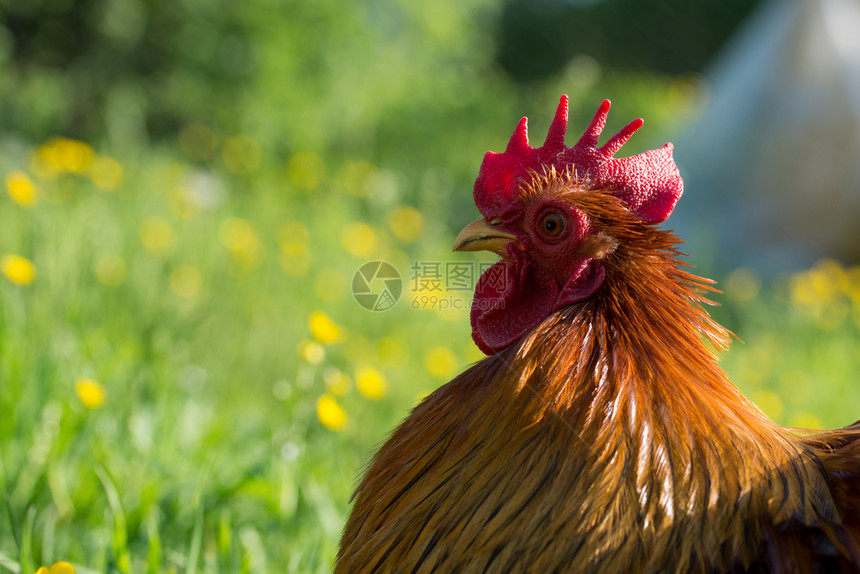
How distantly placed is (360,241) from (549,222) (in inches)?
130

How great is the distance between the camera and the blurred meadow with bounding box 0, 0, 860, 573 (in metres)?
2.26

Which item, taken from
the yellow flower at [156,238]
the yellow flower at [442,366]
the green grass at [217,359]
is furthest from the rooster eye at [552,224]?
the yellow flower at [156,238]

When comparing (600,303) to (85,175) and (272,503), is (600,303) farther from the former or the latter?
(85,175)

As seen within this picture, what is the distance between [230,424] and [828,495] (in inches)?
88.0

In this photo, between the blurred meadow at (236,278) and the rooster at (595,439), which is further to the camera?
the blurred meadow at (236,278)

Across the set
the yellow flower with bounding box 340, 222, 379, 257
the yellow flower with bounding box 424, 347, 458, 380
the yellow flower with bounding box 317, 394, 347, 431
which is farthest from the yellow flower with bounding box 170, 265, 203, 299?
the yellow flower with bounding box 317, 394, 347, 431

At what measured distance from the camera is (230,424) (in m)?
2.88

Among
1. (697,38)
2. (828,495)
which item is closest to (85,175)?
(828,495)

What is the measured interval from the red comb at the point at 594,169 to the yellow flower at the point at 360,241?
9.68 ft

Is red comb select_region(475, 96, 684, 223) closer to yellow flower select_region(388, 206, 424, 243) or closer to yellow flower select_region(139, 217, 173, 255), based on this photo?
yellow flower select_region(139, 217, 173, 255)

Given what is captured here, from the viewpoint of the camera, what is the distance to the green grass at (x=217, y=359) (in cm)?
216

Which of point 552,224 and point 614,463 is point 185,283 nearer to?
point 552,224

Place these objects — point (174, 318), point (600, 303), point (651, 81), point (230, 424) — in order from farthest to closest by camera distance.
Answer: point (651, 81)
point (174, 318)
point (230, 424)
point (600, 303)

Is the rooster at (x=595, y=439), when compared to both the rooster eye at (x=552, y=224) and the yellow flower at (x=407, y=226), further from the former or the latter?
the yellow flower at (x=407, y=226)
